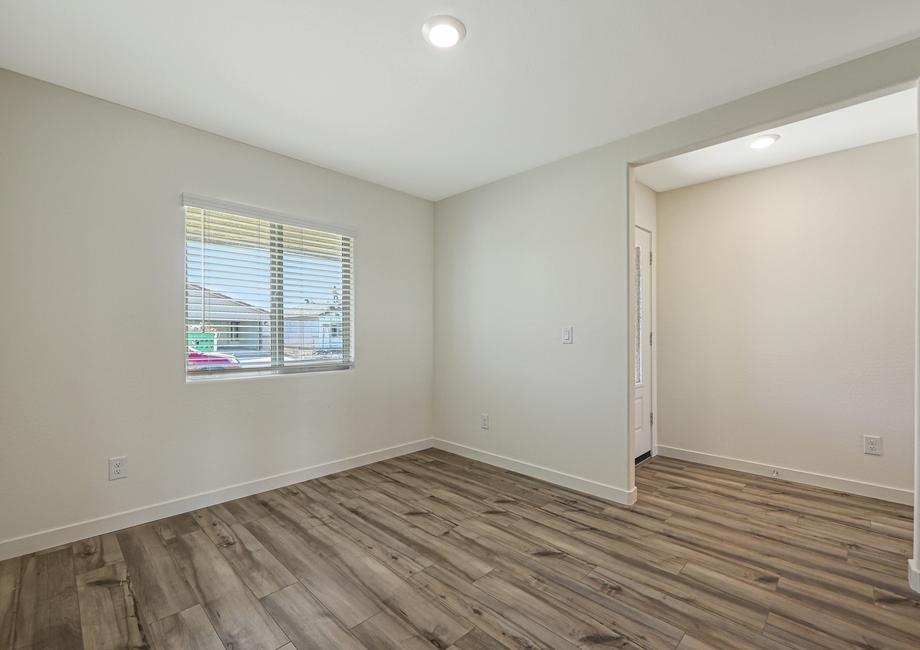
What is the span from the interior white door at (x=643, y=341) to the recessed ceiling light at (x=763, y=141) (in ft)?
3.62

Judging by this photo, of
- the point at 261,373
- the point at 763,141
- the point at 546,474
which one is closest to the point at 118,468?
the point at 261,373

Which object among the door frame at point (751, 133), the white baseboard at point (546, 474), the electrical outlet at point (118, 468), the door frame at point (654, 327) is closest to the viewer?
the door frame at point (751, 133)

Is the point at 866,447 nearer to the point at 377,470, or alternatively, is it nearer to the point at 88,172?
the point at 377,470

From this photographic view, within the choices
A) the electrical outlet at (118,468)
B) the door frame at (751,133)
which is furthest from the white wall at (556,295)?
the electrical outlet at (118,468)

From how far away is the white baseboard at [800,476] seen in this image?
9.98 ft

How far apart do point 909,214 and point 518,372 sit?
303cm

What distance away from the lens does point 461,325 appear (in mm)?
4230

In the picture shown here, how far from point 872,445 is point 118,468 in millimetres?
5136

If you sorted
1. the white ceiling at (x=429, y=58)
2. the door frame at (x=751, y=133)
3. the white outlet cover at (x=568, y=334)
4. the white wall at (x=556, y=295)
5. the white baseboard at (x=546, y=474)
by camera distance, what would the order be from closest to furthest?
the white ceiling at (x=429, y=58)
the door frame at (x=751, y=133)
the white wall at (x=556, y=295)
the white baseboard at (x=546, y=474)
the white outlet cover at (x=568, y=334)

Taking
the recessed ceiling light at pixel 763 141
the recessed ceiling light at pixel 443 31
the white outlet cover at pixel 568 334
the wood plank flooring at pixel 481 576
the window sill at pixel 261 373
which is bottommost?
the wood plank flooring at pixel 481 576

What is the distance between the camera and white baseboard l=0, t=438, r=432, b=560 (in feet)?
7.49

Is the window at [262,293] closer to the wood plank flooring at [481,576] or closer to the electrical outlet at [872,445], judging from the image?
the wood plank flooring at [481,576]

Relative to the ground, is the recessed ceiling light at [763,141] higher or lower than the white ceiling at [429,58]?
lower

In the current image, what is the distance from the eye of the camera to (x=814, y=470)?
11.1 ft
